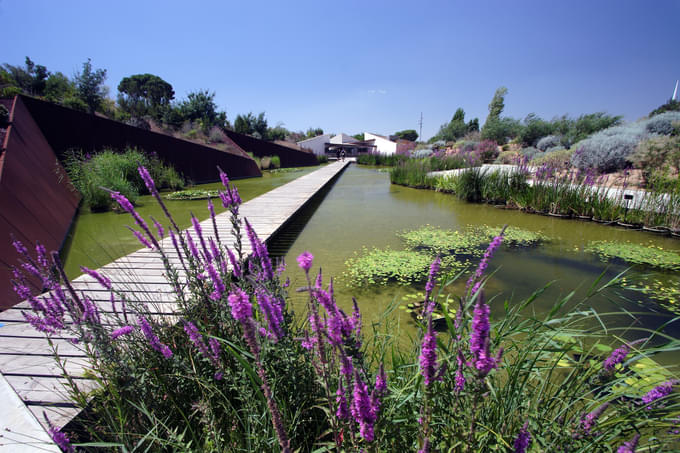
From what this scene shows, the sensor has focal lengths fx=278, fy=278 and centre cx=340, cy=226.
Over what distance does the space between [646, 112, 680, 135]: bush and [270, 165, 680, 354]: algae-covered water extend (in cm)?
757

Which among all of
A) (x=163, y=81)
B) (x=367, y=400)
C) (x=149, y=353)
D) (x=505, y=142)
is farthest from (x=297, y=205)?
(x=163, y=81)

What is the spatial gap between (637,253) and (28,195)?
793 cm

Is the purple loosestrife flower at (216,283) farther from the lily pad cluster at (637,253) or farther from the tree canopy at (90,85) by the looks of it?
the tree canopy at (90,85)

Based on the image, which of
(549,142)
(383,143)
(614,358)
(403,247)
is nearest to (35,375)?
(614,358)

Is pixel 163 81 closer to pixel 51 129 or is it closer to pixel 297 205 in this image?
pixel 51 129

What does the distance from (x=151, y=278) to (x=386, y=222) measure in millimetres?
4232

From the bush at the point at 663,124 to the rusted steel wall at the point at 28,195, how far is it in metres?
15.4

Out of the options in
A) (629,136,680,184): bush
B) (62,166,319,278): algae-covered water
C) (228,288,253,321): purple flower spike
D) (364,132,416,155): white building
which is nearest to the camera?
(228,288,253,321): purple flower spike

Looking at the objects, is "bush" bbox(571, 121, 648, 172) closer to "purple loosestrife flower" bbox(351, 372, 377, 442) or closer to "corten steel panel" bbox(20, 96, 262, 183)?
"purple loosestrife flower" bbox(351, 372, 377, 442)

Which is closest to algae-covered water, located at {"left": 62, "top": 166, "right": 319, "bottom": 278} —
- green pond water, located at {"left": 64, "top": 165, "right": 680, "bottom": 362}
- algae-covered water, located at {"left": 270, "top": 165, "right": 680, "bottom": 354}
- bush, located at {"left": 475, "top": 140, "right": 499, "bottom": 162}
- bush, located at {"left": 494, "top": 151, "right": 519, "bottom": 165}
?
green pond water, located at {"left": 64, "top": 165, "right": 680, "bottom": 362}

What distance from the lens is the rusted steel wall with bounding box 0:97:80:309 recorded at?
247cm

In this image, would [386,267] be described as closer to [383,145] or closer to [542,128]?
[542,128]

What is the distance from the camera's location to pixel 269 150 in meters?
19.8

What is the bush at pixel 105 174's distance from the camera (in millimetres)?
5664
